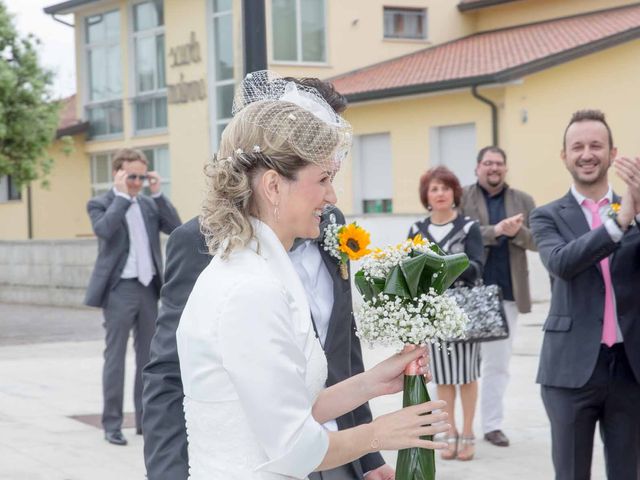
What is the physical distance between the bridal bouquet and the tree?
17.4m

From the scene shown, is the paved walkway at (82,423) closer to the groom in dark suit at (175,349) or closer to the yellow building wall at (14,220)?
the groom in dark suit at (175,349)

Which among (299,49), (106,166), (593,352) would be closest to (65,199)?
(106,166)

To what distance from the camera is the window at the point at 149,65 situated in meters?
29.8

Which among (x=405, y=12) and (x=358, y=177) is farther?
(x=405, y=12)

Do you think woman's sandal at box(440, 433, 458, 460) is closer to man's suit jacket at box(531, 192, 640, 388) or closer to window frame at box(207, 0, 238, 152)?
man's suit jacket at box(531, 192, 640, 388)

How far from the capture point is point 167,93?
29.5m

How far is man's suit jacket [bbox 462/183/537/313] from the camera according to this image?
8.09 metres

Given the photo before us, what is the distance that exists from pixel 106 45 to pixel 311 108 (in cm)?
2991

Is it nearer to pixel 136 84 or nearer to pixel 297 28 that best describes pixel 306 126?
pixel 297 28

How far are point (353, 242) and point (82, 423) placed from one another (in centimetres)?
601

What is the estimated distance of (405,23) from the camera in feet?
94.1

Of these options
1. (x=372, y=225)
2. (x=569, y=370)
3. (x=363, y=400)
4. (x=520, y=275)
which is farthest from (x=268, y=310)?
(x=372, y=225)

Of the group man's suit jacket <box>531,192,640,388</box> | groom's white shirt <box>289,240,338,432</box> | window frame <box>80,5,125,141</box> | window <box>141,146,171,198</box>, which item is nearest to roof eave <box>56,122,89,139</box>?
window frame <box>80,5,125,141</box>

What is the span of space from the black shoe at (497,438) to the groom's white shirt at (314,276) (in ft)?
15.2
